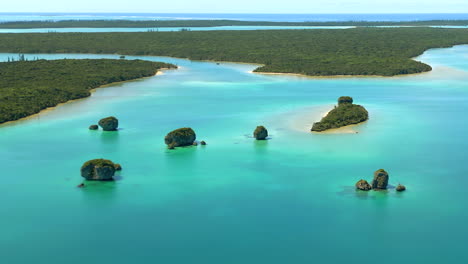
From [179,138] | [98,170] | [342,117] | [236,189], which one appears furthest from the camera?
[342,117]

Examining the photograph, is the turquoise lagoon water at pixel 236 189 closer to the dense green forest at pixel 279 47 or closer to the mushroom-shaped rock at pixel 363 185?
the mushroom-shaped rock at pixel 363 185

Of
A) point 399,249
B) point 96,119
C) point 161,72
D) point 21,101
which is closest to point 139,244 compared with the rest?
point 399,249

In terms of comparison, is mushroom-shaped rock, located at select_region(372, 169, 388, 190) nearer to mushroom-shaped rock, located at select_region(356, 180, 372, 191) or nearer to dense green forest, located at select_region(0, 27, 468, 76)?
mushroom-shaped rock, located at select_region(356, 180, 372, 191)

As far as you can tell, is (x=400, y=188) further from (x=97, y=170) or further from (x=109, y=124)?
(x=109, y=124)

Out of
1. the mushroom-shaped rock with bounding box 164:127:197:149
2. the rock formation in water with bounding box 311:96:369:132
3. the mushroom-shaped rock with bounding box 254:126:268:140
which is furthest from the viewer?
the rock formation in water with bounding box 311:96:369:132

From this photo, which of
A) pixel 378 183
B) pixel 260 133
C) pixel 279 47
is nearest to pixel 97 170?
pixel 260 133

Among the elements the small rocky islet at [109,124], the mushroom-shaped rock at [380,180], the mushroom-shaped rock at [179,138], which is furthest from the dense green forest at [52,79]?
the mushroom-shaped rock at [380,180]

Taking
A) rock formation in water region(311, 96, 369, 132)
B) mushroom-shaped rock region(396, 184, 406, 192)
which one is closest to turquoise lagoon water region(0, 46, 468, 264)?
mushroom-shaped rock region(396, 184, 406, 192)

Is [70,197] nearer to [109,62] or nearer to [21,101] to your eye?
[21,101]
